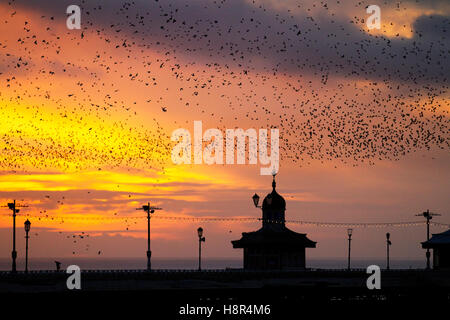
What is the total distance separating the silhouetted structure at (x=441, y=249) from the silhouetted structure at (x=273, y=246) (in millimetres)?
16736

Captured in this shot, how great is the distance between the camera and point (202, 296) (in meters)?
58.9

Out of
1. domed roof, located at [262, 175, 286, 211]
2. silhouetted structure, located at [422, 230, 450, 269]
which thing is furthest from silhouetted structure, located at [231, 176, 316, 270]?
silhouetted structure, located at [422, 230, 450, 269]

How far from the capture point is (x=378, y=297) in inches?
2530

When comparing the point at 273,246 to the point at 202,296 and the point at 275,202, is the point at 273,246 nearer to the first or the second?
the point at 275,202

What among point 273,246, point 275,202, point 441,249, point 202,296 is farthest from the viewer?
point 275,202

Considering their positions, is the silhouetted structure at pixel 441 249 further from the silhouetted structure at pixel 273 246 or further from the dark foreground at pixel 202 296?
the silhouetted structure at pixel 273 246

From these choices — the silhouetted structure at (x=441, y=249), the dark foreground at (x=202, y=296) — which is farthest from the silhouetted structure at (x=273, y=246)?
the dark foreground at (x=202, y=296)

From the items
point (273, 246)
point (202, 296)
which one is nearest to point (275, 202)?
point (273, 246)

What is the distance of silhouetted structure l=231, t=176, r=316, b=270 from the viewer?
96688mm

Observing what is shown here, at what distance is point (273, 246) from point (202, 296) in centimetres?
3843
